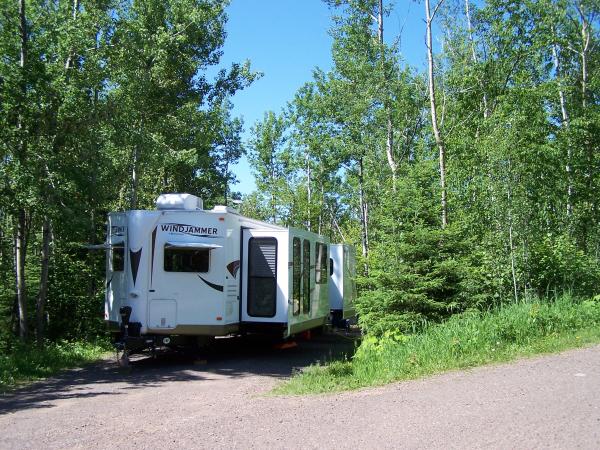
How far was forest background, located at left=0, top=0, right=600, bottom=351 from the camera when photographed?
429 inches

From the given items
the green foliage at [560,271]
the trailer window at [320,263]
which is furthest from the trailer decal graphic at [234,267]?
the green foliage at [560,271]

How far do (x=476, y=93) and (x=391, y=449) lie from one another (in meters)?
19.5

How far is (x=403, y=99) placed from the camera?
2186 cm

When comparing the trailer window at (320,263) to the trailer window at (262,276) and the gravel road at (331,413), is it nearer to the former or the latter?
the trailer window at (262,276)

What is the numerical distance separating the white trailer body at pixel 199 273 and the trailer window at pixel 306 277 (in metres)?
0.33

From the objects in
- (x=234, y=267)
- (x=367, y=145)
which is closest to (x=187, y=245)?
(x=234, y=267)

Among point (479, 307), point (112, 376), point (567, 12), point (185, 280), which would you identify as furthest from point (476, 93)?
point (112, 376)

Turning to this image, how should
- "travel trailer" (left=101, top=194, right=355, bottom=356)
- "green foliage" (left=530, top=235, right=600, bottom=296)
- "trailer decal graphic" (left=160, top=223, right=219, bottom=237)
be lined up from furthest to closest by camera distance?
1. "green foliage" (left=530, top=235, right=600, bottom=296)
2. "trailer decal graphic" (left=160, top=223, right=219, bottom=237)
3. "travel trailer" (left=101, top=194, right=355, bottom=356)

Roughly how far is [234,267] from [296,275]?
1.43 meters

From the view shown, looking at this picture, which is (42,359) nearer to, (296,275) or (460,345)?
(296,275)

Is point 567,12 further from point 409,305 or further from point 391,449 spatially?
point 391,449

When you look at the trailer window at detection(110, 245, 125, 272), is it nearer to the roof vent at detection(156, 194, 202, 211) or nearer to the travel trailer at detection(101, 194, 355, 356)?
the travel trailer at detection(101, 194, 355, 356)

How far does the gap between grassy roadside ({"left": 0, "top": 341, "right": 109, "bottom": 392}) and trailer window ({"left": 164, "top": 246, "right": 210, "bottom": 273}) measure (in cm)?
281

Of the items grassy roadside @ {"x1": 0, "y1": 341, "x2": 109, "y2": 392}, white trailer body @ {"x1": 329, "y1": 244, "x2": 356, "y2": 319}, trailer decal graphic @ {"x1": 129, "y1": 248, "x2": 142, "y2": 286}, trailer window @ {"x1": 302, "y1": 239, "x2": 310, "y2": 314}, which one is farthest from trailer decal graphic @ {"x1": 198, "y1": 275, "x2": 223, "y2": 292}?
white trailer body @ {"x1": 329, "y1": 244, "x2": 356, "y2": 319}
